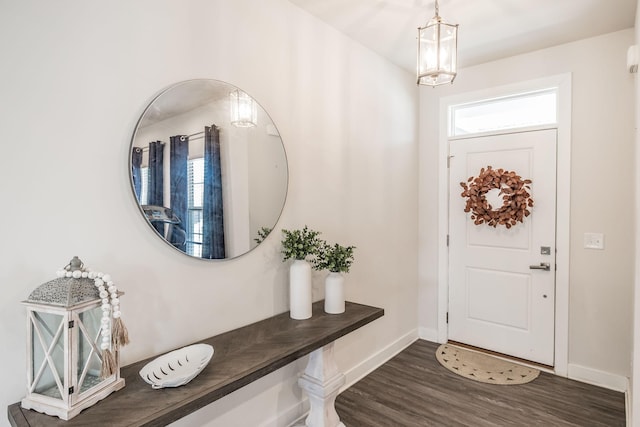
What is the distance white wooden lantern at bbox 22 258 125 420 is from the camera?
1.16 meters

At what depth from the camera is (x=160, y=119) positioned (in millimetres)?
1624

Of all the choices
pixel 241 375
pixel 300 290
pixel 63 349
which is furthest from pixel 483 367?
pixel 63 349

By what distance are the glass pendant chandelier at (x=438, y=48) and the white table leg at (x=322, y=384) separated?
1.54 m

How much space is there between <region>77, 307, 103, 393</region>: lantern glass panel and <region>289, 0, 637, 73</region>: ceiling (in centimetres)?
209

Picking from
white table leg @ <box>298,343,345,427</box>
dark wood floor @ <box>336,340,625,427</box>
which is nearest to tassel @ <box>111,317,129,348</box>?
white table leg @ <box>298,343,345,427</box>

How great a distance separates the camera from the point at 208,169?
1.82 meters

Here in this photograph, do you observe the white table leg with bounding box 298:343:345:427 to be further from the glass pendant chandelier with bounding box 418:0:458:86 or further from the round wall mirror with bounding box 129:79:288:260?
the glass pendant chandelier with bounding box 418:0:458:86

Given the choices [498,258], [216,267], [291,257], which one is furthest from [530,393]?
[216,267]

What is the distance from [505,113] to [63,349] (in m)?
3.56

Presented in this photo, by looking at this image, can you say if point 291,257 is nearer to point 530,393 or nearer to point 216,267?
point 216,267

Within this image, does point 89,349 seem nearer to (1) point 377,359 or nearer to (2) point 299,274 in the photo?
(2) point 299,274

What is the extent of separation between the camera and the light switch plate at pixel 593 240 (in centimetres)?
282

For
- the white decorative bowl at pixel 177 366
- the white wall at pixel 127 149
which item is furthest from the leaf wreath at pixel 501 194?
the white decorative bowl at pixel 177 366

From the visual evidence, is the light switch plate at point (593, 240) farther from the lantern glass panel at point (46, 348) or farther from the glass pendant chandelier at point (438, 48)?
the lantern glass panel at point (46, 348)
